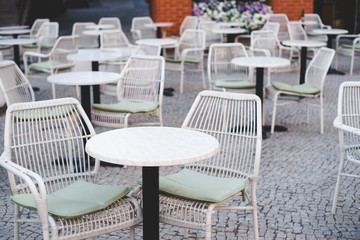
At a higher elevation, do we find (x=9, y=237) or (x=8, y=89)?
(x=8, y=89)

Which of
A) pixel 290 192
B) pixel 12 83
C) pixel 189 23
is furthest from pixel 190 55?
pixel 290 192

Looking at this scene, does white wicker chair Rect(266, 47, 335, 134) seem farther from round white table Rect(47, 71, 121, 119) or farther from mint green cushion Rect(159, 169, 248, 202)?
mint green cushion Rect(159, 169, 248, 202)

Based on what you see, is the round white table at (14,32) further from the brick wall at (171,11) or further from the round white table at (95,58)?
the round white table at (95,58)

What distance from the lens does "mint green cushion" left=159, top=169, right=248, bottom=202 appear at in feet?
9.15

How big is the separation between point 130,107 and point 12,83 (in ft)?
3.47

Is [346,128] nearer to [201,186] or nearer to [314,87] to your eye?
[201,186]

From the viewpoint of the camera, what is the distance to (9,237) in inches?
139

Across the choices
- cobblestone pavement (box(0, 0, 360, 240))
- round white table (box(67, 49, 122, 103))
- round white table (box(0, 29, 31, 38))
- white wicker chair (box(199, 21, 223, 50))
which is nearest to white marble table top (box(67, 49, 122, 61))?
round white table (box(67, 49, 122, 103))

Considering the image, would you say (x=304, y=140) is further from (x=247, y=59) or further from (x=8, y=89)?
(x=8, y=89)

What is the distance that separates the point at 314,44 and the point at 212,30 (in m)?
2.55

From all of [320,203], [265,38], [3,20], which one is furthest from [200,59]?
[3,20]

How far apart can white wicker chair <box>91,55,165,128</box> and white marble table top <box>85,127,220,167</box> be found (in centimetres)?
180

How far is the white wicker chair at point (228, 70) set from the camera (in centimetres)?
600

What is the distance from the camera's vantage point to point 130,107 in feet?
16.3
